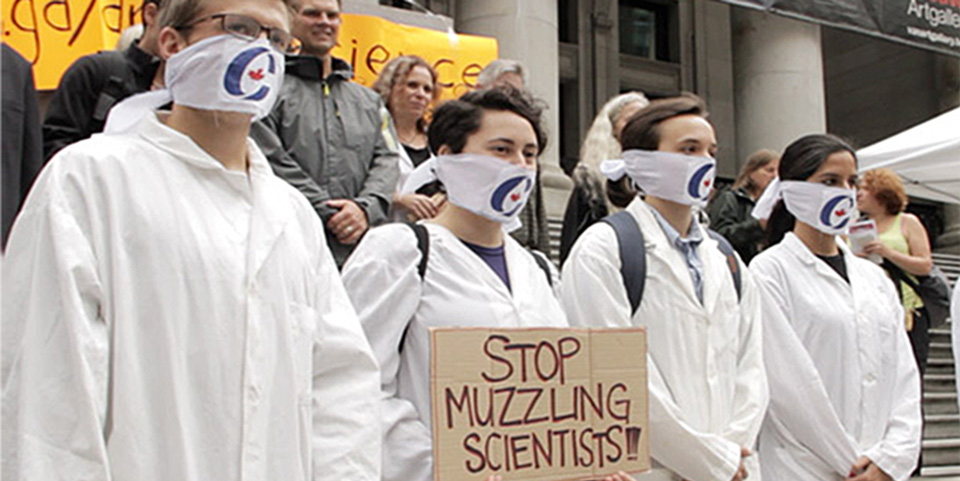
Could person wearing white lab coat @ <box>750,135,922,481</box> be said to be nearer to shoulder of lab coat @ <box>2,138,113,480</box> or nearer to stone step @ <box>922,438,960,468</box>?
shoulder of lab coat @ <box>2,138,113,480</box>

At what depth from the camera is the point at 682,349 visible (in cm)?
365

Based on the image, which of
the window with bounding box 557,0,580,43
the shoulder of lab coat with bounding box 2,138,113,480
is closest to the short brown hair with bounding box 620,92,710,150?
the shoulder of lab coat with bounding box 2,138,113,480

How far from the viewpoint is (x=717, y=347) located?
3727 mm

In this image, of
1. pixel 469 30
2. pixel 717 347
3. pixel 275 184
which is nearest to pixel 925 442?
pixel 717 347

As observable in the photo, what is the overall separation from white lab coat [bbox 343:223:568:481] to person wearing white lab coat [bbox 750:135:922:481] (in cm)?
136

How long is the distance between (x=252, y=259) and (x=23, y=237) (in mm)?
477

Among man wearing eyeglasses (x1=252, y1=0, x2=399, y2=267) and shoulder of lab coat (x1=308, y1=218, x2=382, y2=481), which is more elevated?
man wearing eyeglasses (x1=252, y1=0, x2=399, y2=267)

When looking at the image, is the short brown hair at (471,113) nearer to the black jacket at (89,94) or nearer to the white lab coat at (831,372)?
the black jacket at (89,94)

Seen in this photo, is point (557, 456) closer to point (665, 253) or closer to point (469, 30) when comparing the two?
point (665, 253)

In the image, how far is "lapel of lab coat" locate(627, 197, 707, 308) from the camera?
374cm

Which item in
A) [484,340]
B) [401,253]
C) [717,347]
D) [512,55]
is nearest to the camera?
[484,340]

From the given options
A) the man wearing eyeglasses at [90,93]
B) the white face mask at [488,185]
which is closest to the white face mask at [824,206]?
the white face mask at [488,185]

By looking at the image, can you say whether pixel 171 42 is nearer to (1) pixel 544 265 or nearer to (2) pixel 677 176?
(1) pixel 544 265

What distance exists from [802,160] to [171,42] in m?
2.98
